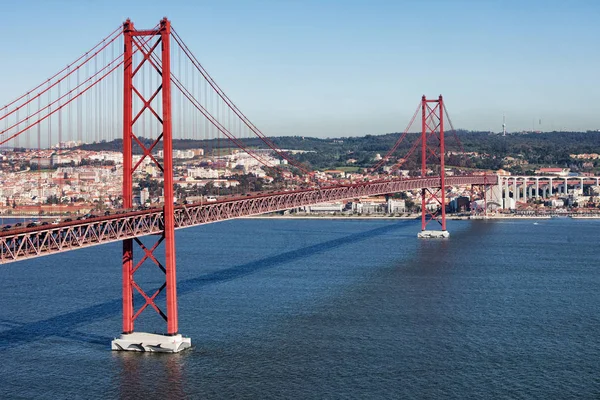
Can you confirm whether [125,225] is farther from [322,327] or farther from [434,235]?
[434,235]

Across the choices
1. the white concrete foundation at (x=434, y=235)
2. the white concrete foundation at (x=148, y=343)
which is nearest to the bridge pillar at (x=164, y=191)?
the white concrete foundation at (x=148, y=343)

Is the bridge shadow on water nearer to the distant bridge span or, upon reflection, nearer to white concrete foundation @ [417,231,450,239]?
the distant bridge span

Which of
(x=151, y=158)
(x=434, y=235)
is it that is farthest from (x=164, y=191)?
(x=434, y=235)

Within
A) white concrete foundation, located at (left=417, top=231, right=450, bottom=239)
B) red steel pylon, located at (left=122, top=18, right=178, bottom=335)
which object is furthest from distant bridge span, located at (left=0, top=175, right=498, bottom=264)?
white concrete foundation, located at (left=417, top=231, right=450, bottom=239)

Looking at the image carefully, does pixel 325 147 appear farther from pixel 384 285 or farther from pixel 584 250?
pixel 384 285

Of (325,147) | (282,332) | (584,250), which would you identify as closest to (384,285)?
(282,332)

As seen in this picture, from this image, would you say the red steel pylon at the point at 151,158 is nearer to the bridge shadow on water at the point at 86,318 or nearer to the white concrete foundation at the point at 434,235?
the bridge shadow on water at the point at 86,318
